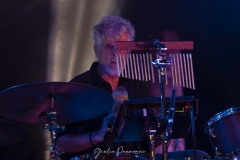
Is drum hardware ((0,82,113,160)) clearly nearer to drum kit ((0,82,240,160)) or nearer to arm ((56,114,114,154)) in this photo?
drum kit ((0,82,240,160))

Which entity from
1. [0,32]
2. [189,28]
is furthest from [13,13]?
[189,28]

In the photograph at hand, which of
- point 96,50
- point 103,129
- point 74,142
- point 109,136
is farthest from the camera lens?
point 96,50

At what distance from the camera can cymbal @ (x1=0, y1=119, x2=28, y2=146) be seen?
3.04 m

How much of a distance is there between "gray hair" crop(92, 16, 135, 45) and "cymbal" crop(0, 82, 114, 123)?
824 mm

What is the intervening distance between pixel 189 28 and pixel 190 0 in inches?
10.2

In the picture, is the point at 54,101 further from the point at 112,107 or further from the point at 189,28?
the point at 189,28

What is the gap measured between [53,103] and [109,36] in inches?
39.9

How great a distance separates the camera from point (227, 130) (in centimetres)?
309

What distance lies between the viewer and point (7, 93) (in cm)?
266

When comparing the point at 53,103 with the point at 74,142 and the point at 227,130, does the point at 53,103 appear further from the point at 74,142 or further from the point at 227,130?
the point at 227,130

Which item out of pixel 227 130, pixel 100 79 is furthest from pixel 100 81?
pixel 227 130

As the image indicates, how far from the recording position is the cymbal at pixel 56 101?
2689 mm

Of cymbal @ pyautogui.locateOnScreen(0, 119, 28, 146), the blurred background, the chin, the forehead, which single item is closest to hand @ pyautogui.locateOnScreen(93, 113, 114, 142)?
cymbal @ pyautogui.locateOnScreen(0, 119, 28, 146)

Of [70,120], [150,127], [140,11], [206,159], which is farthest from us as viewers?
[140,11]
